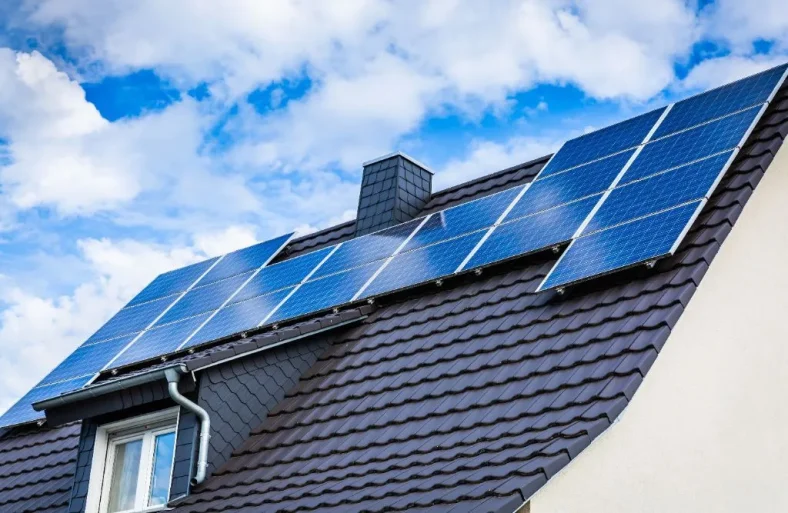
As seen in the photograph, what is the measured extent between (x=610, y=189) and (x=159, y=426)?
17.7ft

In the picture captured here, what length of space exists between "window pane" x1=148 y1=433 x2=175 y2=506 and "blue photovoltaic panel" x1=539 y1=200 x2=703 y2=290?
169 inches

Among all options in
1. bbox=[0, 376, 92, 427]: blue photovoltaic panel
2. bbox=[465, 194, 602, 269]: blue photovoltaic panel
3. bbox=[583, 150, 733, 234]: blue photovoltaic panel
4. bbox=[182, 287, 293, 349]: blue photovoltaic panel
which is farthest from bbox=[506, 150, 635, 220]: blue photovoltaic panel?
bbox=[0, 376, 92, 427]: blue photovoltaic panel

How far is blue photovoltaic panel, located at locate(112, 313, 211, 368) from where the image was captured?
13.8 metres

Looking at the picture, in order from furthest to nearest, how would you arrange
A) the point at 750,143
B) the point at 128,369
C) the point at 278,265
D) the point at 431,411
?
1. the point at 278,265
2. the point at 128,369
3. the point at 750,143
4. the point at 431,411

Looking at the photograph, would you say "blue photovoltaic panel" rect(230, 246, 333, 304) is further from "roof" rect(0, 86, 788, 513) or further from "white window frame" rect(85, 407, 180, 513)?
"white window frame" rect(85, 407, 180, 513)

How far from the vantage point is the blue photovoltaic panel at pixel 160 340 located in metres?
13.8

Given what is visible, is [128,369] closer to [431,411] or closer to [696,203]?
[431,411]

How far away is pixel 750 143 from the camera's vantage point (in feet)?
37.0

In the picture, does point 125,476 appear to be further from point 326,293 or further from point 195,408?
point 326,293

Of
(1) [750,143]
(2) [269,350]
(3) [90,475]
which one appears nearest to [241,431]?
(2) [269,350]

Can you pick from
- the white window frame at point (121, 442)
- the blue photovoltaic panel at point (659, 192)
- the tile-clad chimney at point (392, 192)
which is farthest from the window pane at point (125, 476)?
the blue photovoltaic panel at point (659, 192)

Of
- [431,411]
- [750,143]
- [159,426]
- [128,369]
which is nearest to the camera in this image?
[431,411]

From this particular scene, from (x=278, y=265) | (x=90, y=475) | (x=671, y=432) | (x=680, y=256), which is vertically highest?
(x=278, y=265)

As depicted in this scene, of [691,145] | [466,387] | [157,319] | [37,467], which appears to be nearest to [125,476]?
[37,467]
